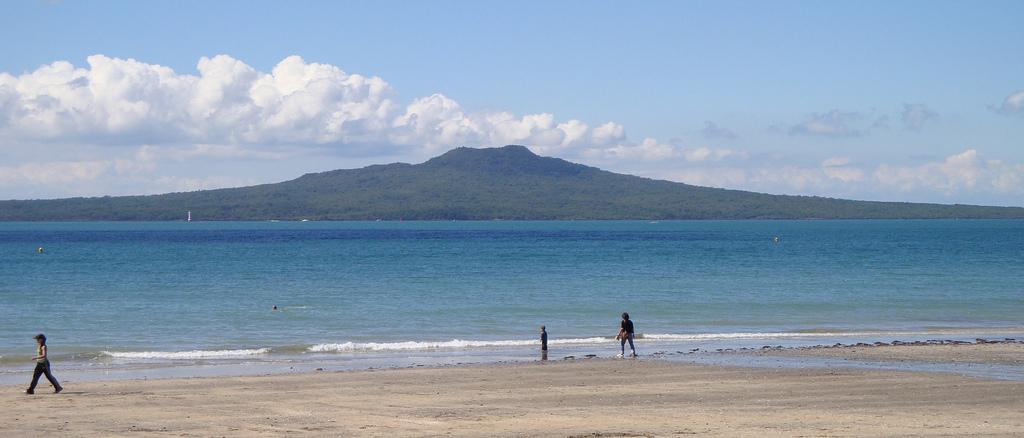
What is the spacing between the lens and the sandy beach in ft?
59.3

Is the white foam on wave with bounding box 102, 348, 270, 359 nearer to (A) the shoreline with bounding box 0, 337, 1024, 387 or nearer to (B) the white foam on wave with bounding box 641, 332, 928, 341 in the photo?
(A) the shoreline with bounding box 0, 337, 1024, 387

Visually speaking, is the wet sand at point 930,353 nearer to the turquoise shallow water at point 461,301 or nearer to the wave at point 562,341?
the wave at point 562,341

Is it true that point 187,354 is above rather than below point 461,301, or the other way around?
below

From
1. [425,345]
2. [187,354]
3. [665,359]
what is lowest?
[187,354]

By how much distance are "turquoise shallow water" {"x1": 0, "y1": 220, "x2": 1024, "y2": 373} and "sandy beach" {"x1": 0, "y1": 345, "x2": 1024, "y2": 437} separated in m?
7.57

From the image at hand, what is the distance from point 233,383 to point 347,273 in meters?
49.0

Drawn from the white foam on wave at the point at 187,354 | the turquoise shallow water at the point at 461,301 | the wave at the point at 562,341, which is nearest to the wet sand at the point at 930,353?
the wave at the point at 562,341

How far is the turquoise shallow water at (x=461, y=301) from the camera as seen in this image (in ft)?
117

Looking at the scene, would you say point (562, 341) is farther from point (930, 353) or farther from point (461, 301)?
point (461, 301)

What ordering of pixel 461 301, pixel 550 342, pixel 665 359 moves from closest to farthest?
1. pixel 665 359
2. pixel 550 342
3. pixel 461 301

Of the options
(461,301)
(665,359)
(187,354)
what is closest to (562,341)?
(665,359)

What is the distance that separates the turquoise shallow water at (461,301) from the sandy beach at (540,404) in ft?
24.8

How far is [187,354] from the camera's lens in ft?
103

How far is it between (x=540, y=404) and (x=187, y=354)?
14080 mm
